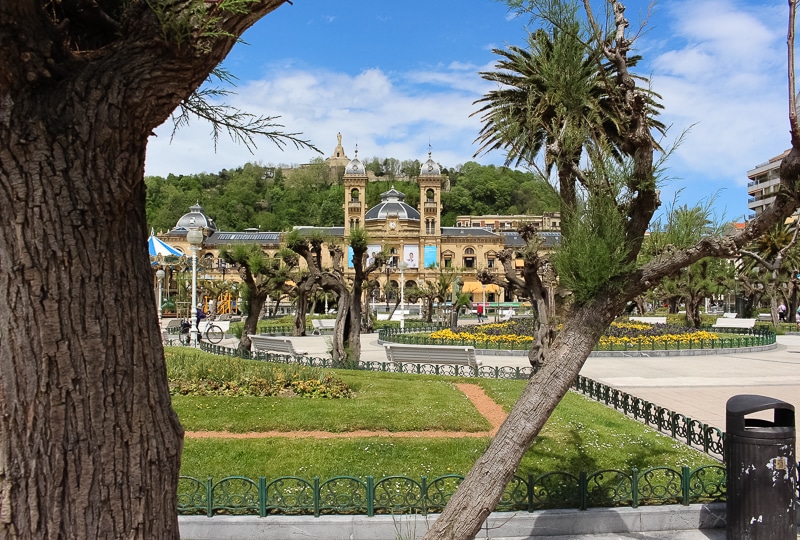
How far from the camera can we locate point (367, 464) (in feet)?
23.1

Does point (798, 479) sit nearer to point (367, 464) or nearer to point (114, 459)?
point (367, 464)

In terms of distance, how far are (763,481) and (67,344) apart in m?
5.55

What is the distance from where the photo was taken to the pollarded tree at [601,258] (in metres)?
3.68

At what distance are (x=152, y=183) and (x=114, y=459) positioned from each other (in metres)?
102

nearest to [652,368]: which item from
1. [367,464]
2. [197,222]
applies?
[367,464]

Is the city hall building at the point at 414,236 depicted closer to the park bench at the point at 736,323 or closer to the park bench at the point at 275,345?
the park bench at the point at 736,323

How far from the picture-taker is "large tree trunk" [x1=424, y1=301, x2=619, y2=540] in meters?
3.66

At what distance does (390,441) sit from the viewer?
311 inches

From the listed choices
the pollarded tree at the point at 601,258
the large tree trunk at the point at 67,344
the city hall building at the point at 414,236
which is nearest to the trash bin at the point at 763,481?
the pollarded tree at the point at 601,258

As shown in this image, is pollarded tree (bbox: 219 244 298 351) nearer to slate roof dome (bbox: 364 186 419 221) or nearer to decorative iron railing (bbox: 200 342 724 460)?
decorative iron railing (bbox: 200 342 724 460)

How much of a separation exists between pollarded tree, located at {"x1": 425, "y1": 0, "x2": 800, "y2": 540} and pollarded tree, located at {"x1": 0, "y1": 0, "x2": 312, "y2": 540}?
78.6 inches

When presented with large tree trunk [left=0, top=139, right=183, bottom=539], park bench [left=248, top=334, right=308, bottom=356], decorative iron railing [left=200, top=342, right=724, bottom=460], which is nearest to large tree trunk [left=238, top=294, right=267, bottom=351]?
park bench [left=248, top=334, right=308, bottom=356]

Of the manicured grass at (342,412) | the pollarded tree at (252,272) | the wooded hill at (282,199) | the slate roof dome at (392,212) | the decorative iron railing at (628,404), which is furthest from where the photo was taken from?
the wooded hill at (282,199)

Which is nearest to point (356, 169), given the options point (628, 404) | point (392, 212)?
point (392, 212)
